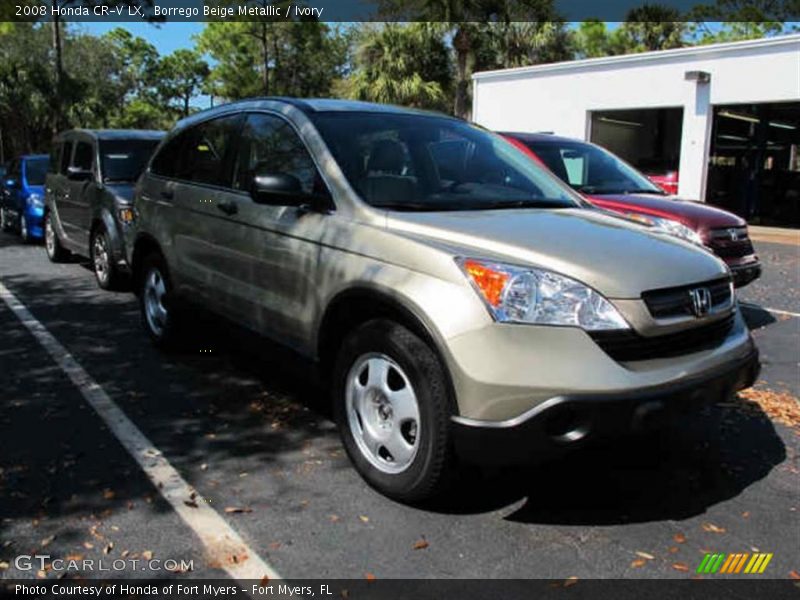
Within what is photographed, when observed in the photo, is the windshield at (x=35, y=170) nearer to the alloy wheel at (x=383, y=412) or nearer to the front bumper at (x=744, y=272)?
the front bumper at (x=744, y=272)

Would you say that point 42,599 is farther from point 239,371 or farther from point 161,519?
point 239,371

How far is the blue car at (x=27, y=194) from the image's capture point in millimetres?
11898

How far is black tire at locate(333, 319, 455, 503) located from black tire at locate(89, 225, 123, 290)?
5.30 meters

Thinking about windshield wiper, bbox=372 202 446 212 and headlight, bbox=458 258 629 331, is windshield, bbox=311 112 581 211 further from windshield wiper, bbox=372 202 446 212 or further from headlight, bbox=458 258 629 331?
headlight, bbox=458 258 629 331

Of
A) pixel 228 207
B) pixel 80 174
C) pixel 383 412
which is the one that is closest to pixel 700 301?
pixel 383 412

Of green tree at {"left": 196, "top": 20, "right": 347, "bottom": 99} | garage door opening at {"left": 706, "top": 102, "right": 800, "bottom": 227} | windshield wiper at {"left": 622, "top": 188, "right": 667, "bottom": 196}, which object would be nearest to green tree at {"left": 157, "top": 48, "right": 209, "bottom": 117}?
green tree at {"left": 196, "top": 20, "right": 347, "bottom": 99}

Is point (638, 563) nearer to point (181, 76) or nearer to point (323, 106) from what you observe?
point (323, 106)

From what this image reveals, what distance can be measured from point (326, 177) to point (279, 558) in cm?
185

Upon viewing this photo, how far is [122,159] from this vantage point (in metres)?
8.86

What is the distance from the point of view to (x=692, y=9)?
37531 mm

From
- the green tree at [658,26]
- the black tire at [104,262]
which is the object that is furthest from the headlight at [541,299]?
the green tree at [658,26]

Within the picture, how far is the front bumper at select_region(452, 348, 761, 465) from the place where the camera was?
9.55 feet

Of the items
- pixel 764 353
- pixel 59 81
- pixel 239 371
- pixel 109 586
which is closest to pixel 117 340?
pixel 239 371

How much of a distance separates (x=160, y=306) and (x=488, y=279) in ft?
11.4
